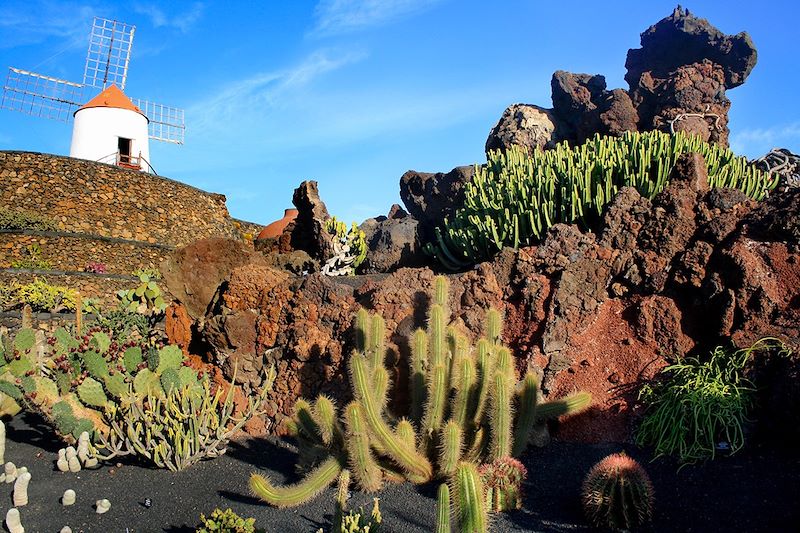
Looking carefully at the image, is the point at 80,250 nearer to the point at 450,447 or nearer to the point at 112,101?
the point at 112,101

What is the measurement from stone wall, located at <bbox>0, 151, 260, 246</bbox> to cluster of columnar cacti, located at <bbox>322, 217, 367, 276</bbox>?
10.8 meters

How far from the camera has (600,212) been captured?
22.5ft

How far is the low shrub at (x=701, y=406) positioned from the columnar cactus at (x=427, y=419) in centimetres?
51

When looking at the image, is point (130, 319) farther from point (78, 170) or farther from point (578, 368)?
point (78, 170)

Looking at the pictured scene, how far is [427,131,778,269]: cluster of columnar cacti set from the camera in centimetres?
707

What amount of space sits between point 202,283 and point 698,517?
228 inches

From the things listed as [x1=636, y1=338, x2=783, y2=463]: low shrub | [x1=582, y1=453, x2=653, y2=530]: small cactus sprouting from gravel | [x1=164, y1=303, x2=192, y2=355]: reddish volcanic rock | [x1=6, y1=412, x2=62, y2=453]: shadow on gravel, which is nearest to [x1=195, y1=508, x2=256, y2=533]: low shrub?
[x1=582, y1=453, x2=653, y2=530]: small cactus sprouting from gravel

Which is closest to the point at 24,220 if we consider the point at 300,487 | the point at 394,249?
the point at 394,249

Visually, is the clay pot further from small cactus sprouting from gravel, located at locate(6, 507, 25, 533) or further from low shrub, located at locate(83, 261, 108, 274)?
small cactus sprouting from gravel, located at locate(6, 507, 25, 533)

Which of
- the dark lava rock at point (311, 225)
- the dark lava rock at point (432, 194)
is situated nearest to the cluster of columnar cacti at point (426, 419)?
the dark lava rock at point (311, 225)

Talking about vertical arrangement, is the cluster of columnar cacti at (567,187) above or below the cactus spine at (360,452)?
above

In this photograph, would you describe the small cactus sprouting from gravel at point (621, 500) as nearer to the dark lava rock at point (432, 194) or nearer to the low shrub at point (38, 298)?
the dark lava rock at point (432, 194)

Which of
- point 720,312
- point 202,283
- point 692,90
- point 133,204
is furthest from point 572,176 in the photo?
point 133,204

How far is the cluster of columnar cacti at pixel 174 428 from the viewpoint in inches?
215
